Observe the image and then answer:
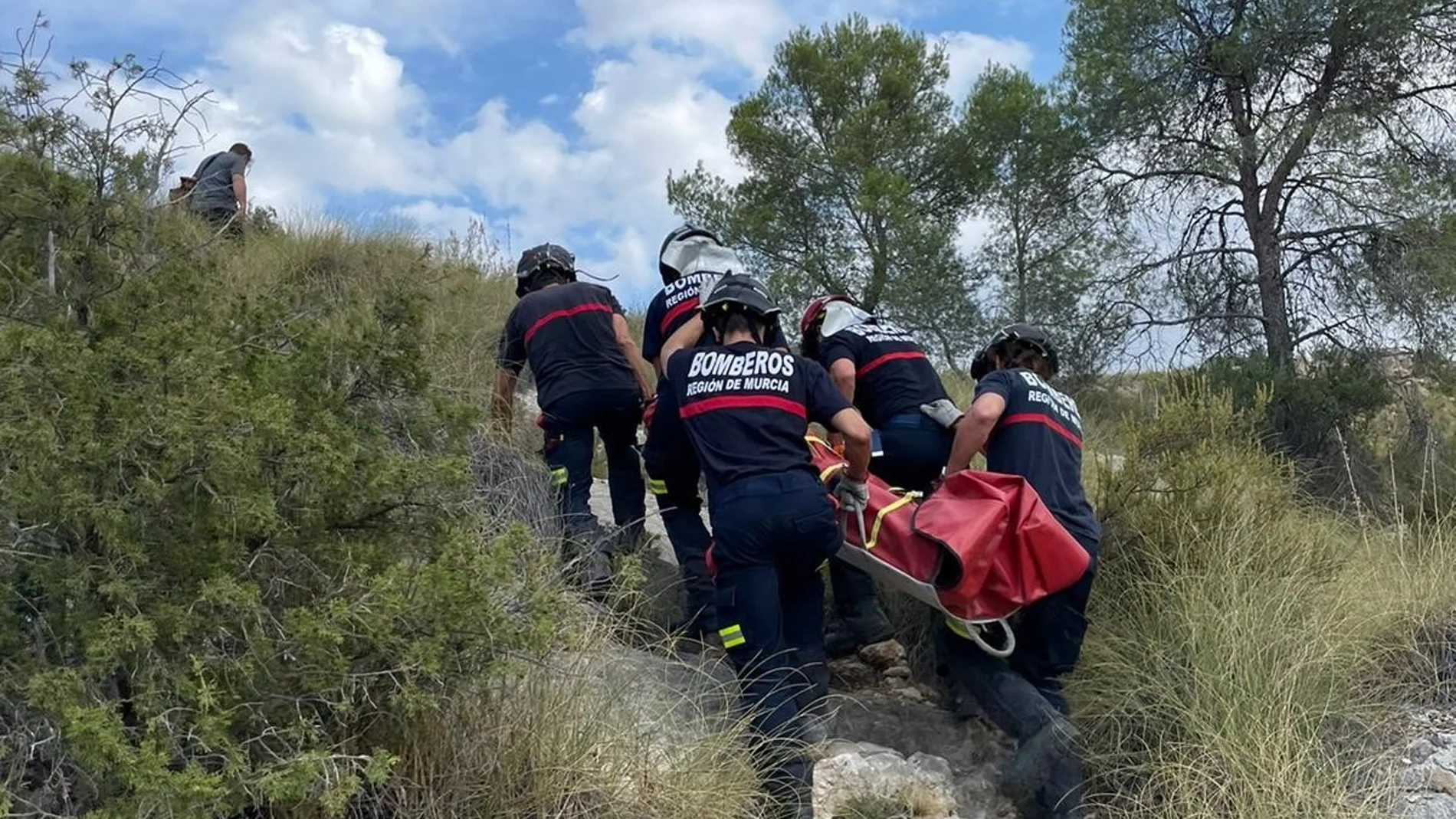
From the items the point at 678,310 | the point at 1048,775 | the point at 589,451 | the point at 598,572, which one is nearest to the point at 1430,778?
the point at 1048,775

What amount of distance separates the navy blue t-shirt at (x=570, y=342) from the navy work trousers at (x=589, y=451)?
57 millimetres

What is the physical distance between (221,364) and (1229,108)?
402 inches

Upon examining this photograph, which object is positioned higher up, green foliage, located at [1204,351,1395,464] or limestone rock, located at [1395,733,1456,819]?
green foliage, located at [1204,351,1395,464]

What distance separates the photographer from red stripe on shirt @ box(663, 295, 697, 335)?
18.8ft

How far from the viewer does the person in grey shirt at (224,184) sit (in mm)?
9156

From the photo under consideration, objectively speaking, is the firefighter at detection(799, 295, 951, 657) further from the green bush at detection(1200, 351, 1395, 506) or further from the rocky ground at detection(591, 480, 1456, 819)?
the green bush at detection(1200, 351, 1395, 506)

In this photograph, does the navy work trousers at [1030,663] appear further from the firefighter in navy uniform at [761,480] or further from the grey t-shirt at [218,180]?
the grey t-shirt at [218,180]

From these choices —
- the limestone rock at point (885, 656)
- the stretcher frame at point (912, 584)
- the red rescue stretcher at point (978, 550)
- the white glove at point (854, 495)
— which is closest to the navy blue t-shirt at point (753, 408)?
the white glove at point (854, 495)

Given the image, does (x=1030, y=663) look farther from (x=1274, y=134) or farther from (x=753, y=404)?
(x=1274, y=134)

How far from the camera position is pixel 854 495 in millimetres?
4695

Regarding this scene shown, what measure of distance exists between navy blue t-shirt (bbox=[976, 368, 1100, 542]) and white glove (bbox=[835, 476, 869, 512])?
67cm

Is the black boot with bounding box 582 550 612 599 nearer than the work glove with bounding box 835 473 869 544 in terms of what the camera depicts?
No

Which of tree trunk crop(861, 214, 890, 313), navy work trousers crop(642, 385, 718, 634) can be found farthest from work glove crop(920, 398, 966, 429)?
tree trunk crop(861, 214, 890, 313)

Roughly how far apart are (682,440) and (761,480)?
89 cm
